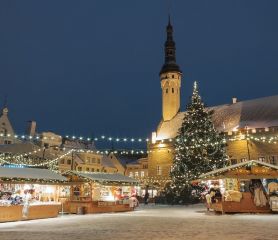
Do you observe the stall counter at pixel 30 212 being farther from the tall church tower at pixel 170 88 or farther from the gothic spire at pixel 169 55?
the gothic spire at pixel 169 55

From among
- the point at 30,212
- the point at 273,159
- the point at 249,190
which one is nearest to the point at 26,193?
the point at 30,212

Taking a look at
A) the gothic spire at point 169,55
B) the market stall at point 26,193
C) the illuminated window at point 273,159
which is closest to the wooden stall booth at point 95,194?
the market stall at point 26,193

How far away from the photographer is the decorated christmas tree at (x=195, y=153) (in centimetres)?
3456

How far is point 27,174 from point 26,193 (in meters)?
1.10

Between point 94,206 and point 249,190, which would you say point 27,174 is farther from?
point 249,190

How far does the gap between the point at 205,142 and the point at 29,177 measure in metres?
18.3

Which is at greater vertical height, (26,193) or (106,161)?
(106,161)

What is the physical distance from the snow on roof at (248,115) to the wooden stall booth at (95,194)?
742 inches

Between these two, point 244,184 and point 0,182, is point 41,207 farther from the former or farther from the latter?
point 244,184

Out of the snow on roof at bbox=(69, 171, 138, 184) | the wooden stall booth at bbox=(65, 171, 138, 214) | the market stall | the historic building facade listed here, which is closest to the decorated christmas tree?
the historic building facade

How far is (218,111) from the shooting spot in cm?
4838

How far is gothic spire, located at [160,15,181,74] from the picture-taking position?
54406 millimetres

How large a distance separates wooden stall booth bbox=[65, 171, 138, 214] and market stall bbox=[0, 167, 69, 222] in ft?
6.13

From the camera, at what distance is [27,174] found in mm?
21422
